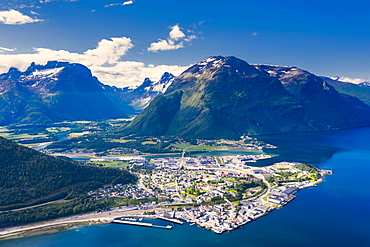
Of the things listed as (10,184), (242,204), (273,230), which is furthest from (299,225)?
(10,184)

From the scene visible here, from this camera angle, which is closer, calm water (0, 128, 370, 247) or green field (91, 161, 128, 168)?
calm water (0, 128, 370, 247)

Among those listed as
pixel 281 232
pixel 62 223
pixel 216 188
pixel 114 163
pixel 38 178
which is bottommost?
pixel 62 223

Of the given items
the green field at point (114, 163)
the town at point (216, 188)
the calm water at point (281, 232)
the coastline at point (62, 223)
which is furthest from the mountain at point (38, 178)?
the green field at point (114, 163)

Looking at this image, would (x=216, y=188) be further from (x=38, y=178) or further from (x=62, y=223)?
(x=38, y=178)

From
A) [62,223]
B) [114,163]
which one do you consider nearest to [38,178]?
[62,223]

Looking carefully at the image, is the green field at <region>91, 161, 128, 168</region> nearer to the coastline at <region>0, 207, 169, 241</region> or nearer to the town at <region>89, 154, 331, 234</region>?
the town at <region>89, 154, 331, 234</region>

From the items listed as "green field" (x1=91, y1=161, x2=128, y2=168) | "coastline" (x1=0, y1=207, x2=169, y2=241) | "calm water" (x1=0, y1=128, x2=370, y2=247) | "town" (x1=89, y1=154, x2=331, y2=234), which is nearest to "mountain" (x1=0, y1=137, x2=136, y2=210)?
"town" (x1=89, y1=154, x2=331, y2=234)
